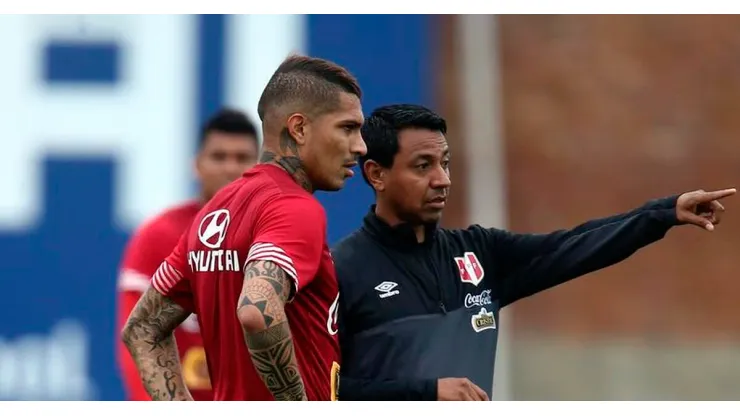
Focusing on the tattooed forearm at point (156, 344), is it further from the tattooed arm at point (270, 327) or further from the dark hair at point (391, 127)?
the dark hair at point (391, 127)

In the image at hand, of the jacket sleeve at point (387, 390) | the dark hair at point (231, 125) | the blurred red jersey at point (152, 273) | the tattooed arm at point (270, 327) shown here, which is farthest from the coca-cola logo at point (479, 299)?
the dark hair at point (231, 125)

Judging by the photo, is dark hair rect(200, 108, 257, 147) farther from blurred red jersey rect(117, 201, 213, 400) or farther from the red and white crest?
the red and white crest

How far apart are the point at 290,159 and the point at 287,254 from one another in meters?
0.41

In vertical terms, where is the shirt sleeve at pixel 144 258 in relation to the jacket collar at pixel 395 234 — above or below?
below

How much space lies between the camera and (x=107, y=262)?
29.3 feet

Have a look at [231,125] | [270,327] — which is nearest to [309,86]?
[270,327]

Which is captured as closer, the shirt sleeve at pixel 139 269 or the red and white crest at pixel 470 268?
the red and white crest at pixel 470 268

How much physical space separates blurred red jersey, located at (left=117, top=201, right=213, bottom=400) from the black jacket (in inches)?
70.7

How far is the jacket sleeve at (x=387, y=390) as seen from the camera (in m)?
4.20

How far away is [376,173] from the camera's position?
4.55 meters

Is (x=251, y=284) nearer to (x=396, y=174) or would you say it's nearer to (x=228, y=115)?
(x=396, y=174)

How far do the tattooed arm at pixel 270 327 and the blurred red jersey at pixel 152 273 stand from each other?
2.22 meters

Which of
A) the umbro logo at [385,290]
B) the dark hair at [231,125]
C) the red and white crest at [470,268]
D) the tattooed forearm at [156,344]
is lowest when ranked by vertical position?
the tattooed forearm at [156,344]

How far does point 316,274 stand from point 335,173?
30 centimetres
